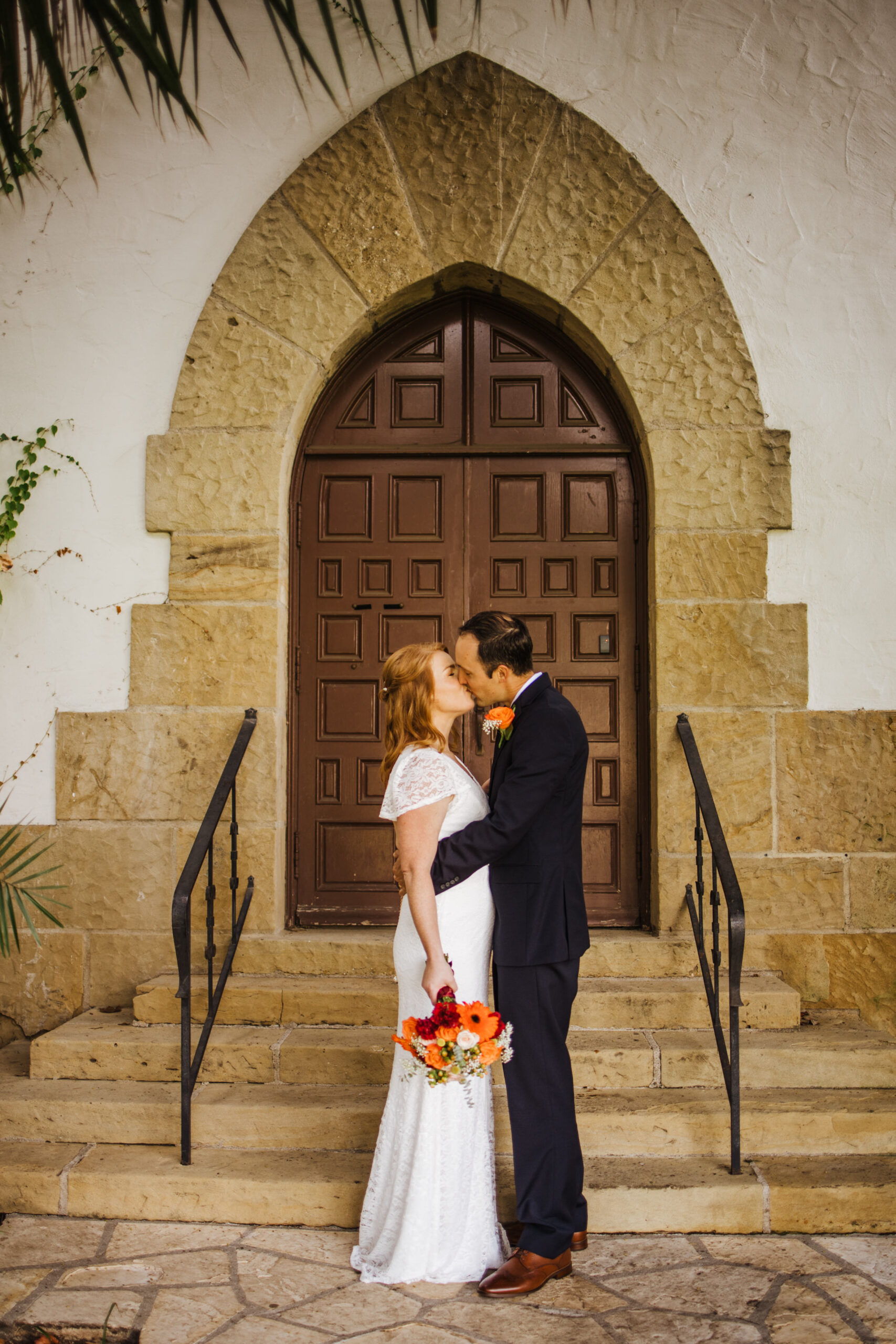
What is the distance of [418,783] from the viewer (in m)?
2.57

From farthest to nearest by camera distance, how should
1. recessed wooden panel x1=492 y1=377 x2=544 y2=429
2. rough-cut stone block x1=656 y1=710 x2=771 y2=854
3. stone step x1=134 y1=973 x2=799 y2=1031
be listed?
recessed wooden panel x1=492 y1=377 x2=544 y2=429
rough-cut stone block x1=656 y1=710 x2=771 y2=854
stone step x1=134 y1=973 x2=799 y2=1031

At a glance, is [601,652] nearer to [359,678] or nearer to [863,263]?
[359,678]

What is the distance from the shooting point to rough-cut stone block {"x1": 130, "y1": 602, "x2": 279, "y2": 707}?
405 cm

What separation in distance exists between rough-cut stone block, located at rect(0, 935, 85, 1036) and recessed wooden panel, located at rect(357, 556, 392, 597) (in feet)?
5.87

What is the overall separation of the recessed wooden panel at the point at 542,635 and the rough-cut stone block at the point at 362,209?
4.93ft

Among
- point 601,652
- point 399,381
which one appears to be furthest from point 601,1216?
point 399,381

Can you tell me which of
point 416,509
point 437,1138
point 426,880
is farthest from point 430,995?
point 416,509

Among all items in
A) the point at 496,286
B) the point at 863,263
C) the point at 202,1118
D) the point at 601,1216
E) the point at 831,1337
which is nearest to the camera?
the point at 831,1337

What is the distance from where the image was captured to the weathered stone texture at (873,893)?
3898 mm

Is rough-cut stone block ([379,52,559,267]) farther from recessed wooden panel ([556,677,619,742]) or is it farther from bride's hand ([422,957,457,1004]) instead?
bride's hand ([422,957,457,1004])

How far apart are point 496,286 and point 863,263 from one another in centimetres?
153

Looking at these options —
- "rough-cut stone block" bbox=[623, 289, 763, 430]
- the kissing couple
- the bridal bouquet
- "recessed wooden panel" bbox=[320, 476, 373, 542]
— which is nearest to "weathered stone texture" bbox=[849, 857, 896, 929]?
the kissing couple

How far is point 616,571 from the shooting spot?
14.1 ft

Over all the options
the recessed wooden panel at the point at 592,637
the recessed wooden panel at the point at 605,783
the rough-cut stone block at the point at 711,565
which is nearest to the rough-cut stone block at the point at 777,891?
the recessed wooden panel at the point at 605,783
